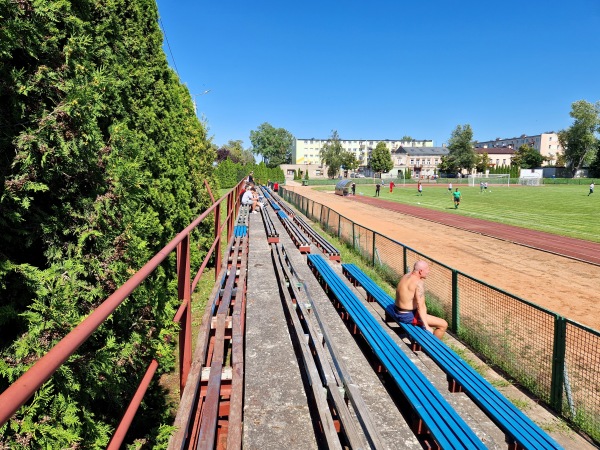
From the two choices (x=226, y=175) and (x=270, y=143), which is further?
(x=270, y=143)

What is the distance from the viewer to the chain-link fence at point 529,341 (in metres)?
4.94

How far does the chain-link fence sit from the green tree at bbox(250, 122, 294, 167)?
130 m

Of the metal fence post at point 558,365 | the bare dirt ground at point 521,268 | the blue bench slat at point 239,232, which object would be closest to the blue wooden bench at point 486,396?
the metal fence post at point 558,365

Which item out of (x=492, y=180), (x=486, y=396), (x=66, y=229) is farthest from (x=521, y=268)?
(x=492, y=180)

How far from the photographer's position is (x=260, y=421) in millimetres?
3248

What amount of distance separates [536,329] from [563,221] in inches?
923

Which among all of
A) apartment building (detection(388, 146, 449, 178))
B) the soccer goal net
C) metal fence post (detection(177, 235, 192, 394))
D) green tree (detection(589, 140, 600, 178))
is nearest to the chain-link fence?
metal fence post (detection(177, 235, 192, 394))

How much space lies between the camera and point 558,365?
5008 millimetres

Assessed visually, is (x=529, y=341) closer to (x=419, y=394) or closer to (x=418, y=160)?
(x=419, y=394)

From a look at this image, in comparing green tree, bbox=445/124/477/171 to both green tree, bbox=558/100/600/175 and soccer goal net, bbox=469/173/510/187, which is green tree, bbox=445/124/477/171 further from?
green tree, bbox=558/100/600/175

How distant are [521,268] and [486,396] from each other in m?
10.8

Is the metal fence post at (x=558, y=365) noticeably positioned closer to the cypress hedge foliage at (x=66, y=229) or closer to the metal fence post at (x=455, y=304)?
the metal fence post at (x=455, y=304)

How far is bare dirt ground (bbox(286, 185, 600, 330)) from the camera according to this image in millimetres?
9727

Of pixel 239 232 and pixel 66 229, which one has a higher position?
pixel 66 229
